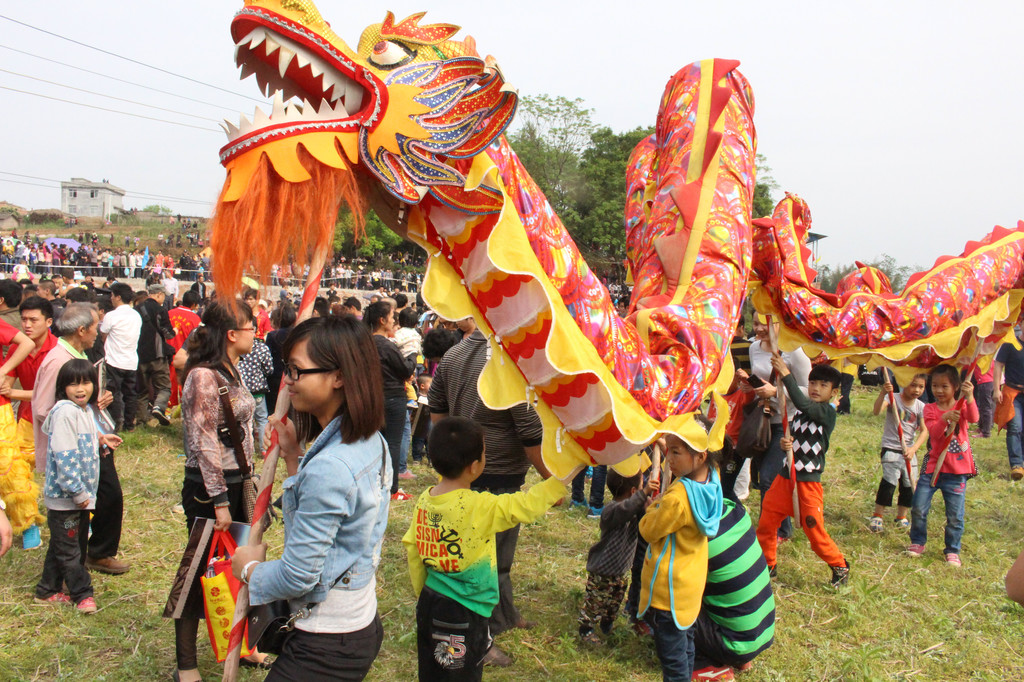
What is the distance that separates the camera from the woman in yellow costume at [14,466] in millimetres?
4961

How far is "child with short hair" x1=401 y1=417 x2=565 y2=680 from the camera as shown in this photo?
296 cm

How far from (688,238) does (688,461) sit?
1.11 m

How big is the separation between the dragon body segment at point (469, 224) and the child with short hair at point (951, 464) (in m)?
2.86

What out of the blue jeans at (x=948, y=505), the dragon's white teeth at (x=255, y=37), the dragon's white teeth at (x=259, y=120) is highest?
the dragon's white teeth at (x=255, y=37)

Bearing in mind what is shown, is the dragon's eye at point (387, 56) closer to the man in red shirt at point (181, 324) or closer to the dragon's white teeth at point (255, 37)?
the dragon's white teeth at point (255, 37)

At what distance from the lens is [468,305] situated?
2.73 m

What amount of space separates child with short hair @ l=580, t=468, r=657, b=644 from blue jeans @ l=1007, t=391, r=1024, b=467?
6.22m

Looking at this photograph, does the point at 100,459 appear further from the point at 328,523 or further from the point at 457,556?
the point at 328,523

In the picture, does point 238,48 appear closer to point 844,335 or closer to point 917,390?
point 844,335

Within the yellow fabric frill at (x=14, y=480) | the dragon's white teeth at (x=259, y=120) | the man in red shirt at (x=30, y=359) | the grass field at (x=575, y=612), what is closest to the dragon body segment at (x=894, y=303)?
the grass field at (x=575, y=612)

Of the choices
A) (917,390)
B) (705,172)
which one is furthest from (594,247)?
(705,172)

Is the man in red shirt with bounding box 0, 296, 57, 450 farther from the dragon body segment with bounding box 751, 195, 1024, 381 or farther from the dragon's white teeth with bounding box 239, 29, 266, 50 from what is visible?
the dragon body segment with bounding box 751, 195, 1024, 381

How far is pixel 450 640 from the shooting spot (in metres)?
2.97

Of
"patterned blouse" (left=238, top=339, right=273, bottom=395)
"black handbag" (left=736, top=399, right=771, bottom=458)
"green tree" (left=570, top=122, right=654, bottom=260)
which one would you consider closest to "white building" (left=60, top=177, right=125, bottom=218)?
"green tree" (left=570, top=122, right=654, bottom=260)
